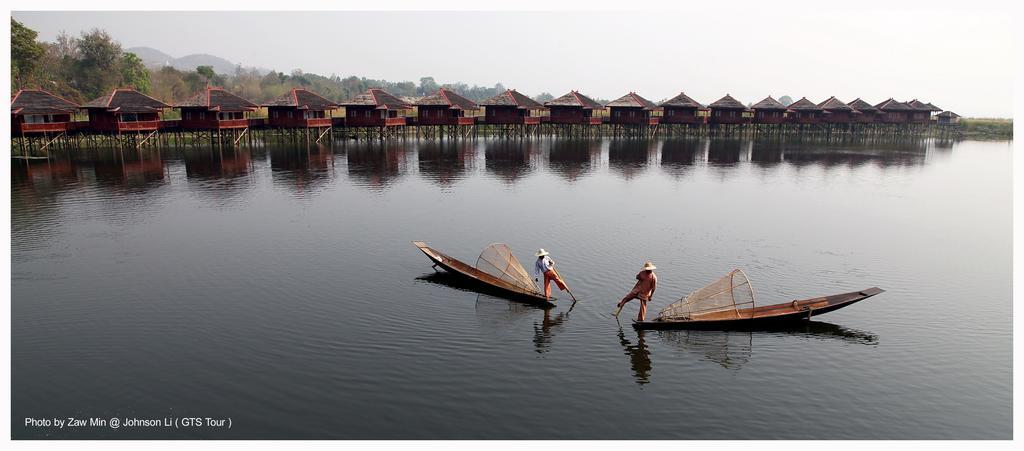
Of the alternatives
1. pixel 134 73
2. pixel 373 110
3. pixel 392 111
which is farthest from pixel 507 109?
pixel 134 73

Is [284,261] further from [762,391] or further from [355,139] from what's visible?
[355,139]

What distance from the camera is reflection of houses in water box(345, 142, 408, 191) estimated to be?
34.8 metres

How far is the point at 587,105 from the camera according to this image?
66.0 meters

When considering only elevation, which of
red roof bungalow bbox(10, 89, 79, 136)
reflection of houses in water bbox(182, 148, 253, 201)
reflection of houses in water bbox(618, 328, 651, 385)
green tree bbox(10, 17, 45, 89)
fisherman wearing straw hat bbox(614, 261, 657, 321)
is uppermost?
green tree bbox(10, 17, 45, 89)

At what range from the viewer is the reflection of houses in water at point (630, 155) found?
4203 centimetres

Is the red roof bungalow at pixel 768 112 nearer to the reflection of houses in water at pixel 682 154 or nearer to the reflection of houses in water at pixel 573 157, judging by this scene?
the reflection of houses in water at pixel 682 154

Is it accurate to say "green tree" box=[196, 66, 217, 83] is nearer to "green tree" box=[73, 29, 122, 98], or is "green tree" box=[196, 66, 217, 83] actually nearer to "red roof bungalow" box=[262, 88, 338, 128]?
"green tree" box=[73, 29, 122, 98]

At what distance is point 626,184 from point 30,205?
29.3 metres

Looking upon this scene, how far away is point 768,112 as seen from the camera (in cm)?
7281

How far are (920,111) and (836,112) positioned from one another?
1070cm

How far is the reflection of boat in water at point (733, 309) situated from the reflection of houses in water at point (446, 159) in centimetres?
2153

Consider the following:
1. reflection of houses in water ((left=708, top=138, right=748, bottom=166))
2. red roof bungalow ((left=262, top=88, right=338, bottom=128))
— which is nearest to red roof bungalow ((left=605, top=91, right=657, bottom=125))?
reflection of houses in water ((left=708, top=138, right=748, bottom=166))

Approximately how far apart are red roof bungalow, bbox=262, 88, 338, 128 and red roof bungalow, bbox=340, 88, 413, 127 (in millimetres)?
1857

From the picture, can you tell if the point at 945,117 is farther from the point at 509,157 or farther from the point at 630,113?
the point at 509,157
